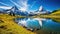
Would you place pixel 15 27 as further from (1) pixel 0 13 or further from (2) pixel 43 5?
(2) pixel 43 5

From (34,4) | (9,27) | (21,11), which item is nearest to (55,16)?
(34,4)

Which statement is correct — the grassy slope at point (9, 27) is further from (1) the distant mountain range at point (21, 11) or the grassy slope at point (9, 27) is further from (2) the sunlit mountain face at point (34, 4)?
(2) the sunlit mountain face at point (34, 4)

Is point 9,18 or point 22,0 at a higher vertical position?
point 22,0

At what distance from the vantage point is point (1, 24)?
3615mm

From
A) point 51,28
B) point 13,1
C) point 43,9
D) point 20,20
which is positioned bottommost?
point 51,28

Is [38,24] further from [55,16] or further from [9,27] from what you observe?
[9,27]

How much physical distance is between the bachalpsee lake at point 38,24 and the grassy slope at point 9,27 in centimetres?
12

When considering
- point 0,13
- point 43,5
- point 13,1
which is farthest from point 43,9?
point 0,13

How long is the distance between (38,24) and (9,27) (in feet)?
2.42

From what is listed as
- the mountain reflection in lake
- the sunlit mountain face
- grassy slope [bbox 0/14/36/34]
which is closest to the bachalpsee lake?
the mountain reflection in lake

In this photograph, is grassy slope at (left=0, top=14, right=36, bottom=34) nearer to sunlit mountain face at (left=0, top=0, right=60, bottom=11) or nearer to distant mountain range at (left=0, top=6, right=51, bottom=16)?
distant mountain range at (left=0, top=6, right=51, bottom=16)

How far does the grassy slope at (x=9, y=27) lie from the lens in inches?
141

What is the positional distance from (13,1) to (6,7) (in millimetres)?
239

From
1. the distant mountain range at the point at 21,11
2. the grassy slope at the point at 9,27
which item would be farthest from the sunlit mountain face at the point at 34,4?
the grassy slope at the point at 9,27
